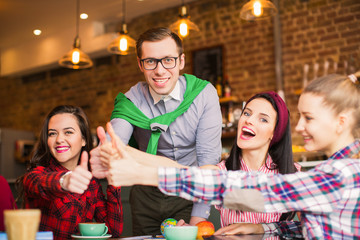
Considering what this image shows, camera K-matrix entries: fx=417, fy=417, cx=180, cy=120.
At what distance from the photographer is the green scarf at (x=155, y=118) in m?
1.80

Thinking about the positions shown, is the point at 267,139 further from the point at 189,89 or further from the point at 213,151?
the point at 189,89

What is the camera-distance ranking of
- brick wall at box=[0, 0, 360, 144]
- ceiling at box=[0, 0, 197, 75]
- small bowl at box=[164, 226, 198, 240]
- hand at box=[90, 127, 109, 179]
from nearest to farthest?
small bowl at box=[164, 226, 198, 240], hand at box=[90, 127, 109, 179], brick wall at box=[0, 0, 360, 144], ceiling at box=[0, 0, 197, 75]

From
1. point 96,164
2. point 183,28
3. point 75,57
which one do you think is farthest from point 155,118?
point 75,57

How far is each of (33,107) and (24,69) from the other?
67 centimetres

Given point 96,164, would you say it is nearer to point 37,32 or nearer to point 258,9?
point 258,9

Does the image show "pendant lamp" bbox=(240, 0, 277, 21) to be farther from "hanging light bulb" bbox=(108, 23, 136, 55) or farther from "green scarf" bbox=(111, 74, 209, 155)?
"green scarf" bbox=(111, 74, 209, 155)

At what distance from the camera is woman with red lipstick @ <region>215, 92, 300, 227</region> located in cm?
170

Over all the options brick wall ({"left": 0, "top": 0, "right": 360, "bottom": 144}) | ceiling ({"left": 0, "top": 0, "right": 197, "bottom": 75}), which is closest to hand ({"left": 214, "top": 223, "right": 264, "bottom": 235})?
brick wall ({"left": 0, "top": 0, "right": 360, "bottom": 144})

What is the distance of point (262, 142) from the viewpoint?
1.72 meters

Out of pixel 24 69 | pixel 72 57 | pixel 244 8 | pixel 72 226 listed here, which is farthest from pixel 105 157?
pixel 24 69

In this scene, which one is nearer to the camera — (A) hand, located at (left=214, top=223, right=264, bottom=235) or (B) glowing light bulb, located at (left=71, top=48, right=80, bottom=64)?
(A) hand, located at (left=214, top=223, right=264, bottom=235)

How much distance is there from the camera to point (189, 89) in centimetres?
190

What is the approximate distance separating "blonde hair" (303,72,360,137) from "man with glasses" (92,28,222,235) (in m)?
0.70

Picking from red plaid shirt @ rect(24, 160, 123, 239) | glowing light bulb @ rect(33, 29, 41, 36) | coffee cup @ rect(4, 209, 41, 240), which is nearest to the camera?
coffee cup @ rect(4, 209, 41, 240)
